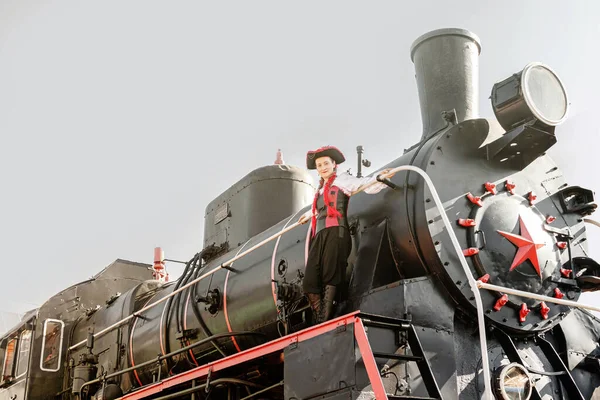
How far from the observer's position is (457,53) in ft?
17.1

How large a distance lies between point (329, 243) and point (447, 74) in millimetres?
1821

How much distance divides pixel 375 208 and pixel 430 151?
54 centimetres

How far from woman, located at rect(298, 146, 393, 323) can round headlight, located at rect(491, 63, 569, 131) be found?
3.37 ft

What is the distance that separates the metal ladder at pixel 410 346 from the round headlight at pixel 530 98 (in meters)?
1.71

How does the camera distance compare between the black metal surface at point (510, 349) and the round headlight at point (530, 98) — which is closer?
the black metal surface at point (510, 349)

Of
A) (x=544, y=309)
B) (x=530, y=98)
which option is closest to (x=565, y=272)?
(x=544, y=309)

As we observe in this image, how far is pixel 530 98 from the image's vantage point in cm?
439

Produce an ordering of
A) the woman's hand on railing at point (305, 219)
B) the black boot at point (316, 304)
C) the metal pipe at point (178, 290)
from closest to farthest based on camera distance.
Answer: the black boot at point (316, 304), the woman's hand on railing at point (305, 219), the metal pipe at point (178, 290)

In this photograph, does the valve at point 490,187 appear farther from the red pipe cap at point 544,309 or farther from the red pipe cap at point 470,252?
the red pipe cap at point 544,309

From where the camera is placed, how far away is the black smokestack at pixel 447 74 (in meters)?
5.02

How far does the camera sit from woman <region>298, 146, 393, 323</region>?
14.1 feet

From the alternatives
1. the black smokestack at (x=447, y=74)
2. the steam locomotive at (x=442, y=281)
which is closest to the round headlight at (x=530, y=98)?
the steam locomotive at (x=442, y=281)

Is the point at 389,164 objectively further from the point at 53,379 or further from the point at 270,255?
the point at 53,379

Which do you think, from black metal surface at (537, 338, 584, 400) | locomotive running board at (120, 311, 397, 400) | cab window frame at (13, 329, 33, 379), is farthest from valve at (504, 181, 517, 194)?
cab window frame at (13, 329, 33, 379)
